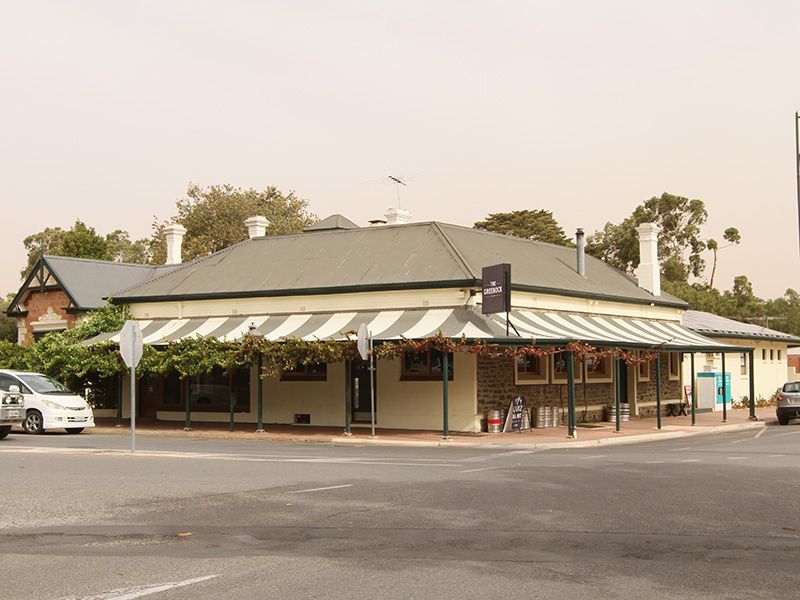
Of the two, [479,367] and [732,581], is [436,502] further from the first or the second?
[479,367]

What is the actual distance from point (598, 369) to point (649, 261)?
7.42m

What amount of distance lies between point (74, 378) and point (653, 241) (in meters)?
21.8

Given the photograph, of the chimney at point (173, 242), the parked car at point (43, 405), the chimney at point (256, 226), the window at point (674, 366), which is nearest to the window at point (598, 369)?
the window at point (674, 366)

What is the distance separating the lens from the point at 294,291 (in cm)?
3053

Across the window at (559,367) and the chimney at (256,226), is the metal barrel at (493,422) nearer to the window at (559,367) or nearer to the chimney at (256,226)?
the window at (559,367)

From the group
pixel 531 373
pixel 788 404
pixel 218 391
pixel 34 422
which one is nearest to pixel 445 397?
pixel 531 373

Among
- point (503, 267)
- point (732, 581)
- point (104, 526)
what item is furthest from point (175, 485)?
point (503, 267)

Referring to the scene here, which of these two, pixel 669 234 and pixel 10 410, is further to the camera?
pixel 669 234

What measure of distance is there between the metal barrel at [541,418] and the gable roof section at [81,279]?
1599cm

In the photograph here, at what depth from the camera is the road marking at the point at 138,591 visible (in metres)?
7.16

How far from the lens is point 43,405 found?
26.3 metres

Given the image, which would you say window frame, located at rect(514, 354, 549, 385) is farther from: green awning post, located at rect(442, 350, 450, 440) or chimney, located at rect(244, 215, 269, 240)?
chimney, located at rect(244, 215, 269, 240)

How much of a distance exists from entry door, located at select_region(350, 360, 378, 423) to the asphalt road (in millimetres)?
11964

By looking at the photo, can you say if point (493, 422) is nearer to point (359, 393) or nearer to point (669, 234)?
point (359, 393)
